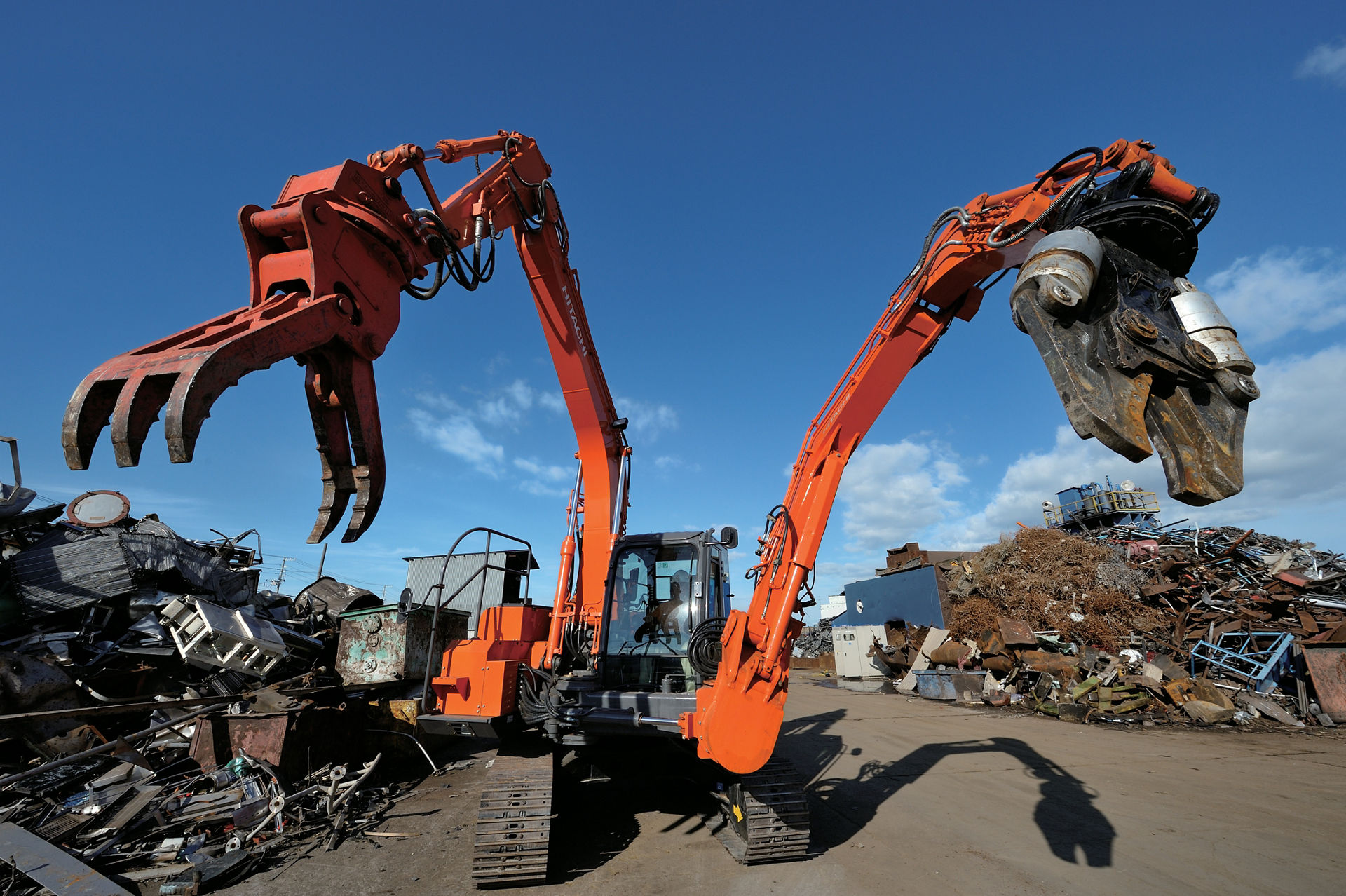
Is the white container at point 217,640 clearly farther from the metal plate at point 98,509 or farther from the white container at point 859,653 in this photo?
the white container at point 859,653

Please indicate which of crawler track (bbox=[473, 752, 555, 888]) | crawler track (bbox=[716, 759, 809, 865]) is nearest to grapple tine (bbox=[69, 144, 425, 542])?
crawler track (bbox=[473, 752, 555, 888])

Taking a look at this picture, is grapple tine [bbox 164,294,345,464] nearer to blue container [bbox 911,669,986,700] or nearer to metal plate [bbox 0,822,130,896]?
metal plate [bbox 0,822,130,896]

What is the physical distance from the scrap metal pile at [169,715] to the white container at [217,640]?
26mm

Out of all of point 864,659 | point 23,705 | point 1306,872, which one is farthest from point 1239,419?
point 864,659

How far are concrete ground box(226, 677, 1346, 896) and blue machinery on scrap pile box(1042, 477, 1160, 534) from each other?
1914cm

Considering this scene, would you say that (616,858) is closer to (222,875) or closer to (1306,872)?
(222,875)

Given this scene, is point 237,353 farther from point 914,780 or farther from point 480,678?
point 914,780

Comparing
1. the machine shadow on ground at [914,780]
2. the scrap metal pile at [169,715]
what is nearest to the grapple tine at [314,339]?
the scrap metal pile at [169,715]

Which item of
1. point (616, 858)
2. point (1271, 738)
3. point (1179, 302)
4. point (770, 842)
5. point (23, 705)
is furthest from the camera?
point (1271, 738)

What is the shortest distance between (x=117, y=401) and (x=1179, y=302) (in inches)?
191

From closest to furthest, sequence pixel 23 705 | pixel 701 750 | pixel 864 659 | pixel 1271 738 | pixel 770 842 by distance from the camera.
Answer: pixel 701 750, pixel 770 842, pixel 23 705, pixel 1271 738, pixel 864 659

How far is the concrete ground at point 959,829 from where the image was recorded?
4730 mm

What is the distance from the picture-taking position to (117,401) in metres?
2.28

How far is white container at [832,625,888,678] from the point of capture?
2111 cm
